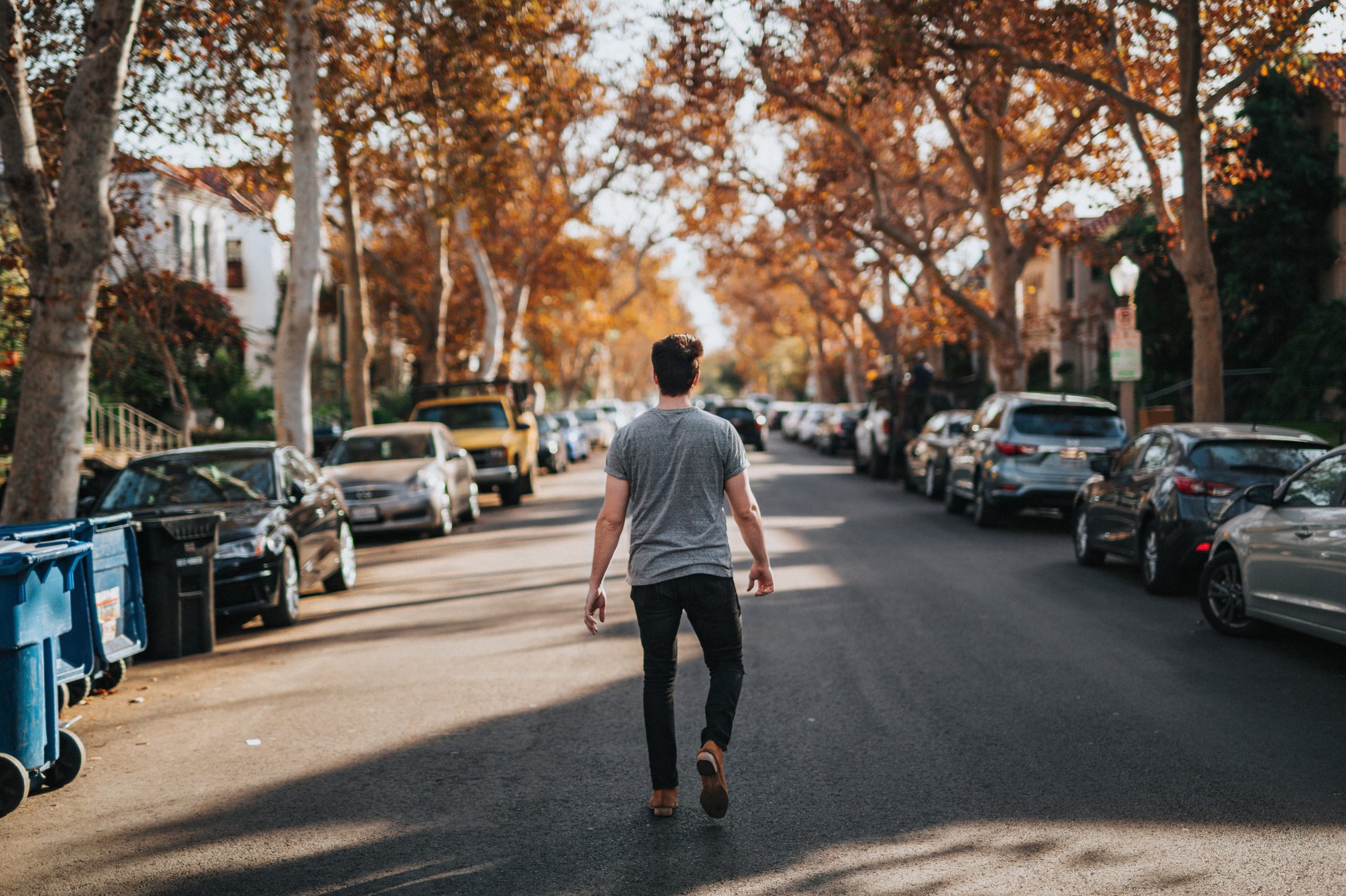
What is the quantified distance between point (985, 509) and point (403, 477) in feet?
25.5

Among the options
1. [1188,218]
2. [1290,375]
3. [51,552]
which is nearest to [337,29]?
[1188,218]

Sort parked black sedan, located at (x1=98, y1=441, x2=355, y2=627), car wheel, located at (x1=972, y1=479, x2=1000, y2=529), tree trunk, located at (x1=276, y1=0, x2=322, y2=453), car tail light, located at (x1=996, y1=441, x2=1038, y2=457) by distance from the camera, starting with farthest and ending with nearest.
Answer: tree trunk, located at (x1=276, y1=0, x2=322, y2=453)
car wheel, located at (x1=972, y1=479, x2=1000, y2=529)
car tail light, located at (x1=996, y1=441, x2=1038, y2=457)
parked black sedan, located at (x1=98, y1=441, x2=355, y2=627)

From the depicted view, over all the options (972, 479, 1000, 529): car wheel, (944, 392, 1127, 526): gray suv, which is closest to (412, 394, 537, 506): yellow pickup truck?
(972, 479, 1000, 529): car wheel

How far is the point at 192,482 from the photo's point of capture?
11875 millimetres

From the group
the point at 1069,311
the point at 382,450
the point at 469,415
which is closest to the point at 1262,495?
the point at 382,450

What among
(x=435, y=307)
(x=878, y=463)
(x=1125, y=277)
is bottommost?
(x=878, y=463)

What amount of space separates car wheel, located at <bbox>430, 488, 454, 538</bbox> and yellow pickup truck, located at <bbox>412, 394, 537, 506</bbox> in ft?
12.5

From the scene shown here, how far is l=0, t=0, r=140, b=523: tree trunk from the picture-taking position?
433 inches

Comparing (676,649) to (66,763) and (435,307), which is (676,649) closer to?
(66,763)

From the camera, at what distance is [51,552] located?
6258mm

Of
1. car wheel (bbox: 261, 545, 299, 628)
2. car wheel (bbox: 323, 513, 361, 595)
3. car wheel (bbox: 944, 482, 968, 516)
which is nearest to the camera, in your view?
car wheel (bbox: 261, 545, 299, 628)

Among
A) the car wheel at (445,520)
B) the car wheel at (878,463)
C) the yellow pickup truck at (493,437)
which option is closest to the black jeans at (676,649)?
the car wheel at (445,520)

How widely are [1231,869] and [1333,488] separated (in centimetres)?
464

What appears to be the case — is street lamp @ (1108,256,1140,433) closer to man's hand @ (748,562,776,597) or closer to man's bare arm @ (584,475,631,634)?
man's hand @ (748,562,776,597)
